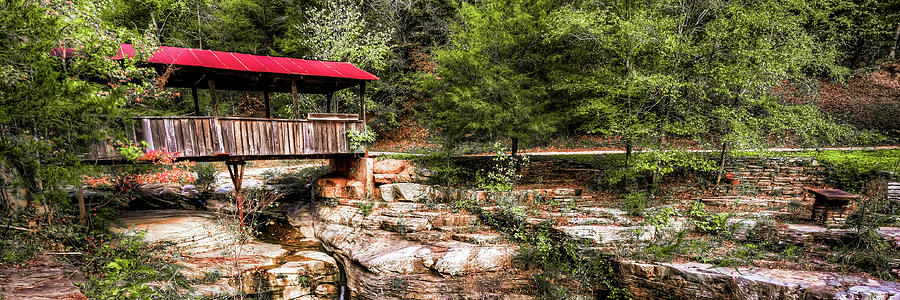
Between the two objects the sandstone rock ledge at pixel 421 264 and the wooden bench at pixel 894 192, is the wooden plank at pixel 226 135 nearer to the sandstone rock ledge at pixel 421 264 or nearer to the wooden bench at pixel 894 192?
the sandstone rock ledge at pixel 421 264

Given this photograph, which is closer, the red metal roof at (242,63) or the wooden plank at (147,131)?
the wooden plank at (147,131)

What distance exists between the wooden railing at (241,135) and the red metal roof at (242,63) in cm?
153

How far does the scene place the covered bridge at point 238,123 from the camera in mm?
8977

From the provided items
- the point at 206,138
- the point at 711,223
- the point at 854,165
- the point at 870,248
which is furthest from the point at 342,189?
the point at 854,165

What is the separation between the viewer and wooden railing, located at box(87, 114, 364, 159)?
898 centimetres

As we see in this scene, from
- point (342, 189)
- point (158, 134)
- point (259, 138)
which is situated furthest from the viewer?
point (342, 189)

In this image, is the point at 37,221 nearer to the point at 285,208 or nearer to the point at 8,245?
the point at 8,245

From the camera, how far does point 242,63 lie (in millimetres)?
10094

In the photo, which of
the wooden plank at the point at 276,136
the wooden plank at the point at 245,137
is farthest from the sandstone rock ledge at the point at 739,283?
the wooden plank at the point at 245,137

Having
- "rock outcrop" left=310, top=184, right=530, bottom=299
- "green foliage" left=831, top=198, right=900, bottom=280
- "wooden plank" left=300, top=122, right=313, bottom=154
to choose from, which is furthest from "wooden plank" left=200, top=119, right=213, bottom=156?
"green foliage" left=831, top=198, right=900, bottom=280

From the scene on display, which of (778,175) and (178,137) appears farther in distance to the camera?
(778,175)

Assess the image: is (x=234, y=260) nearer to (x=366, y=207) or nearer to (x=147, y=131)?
(x=366, y=207)

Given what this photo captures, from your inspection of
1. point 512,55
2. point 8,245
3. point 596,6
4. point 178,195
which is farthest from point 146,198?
point 596,6

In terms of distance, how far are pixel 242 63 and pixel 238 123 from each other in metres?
1.83
